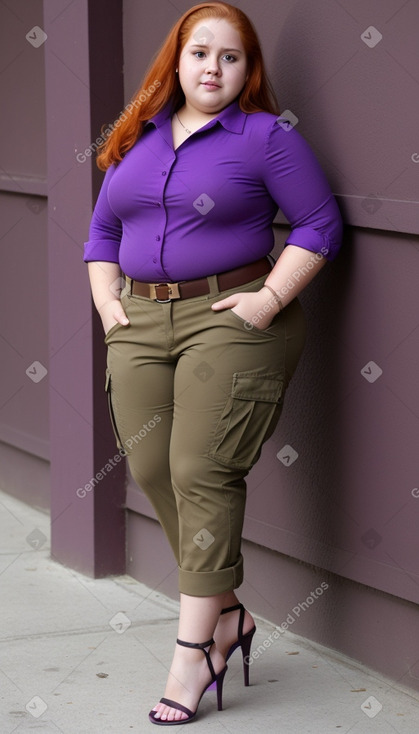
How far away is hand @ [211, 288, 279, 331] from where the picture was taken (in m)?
3.06

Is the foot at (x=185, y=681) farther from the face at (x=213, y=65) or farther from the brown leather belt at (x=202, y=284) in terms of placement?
the face at (x=213, y=65)

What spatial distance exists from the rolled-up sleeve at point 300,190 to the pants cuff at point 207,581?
85 cm

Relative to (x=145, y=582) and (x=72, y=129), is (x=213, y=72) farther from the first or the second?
(x=145, y=582)

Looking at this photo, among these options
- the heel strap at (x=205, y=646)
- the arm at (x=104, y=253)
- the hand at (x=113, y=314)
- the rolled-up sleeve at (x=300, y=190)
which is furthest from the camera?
the arm at (x=104, y=253)

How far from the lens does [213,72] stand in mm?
3057

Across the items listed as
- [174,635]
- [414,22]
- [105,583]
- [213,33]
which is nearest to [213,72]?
[213,33]

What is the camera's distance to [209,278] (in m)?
3.12

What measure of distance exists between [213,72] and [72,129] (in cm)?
134

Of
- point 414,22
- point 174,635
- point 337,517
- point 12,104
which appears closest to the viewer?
point 414,22

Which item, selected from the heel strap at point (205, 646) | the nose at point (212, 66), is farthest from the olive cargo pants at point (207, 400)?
the nose at point (212, 66)

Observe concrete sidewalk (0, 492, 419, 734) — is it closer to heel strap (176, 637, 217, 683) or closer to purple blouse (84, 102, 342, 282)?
heel strap (176, 637, 217, 683)

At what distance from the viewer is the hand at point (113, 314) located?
3256 mm

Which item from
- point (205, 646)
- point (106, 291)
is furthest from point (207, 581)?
point (106, 291)

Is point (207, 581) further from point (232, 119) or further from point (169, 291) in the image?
Result: point (232, 119)
